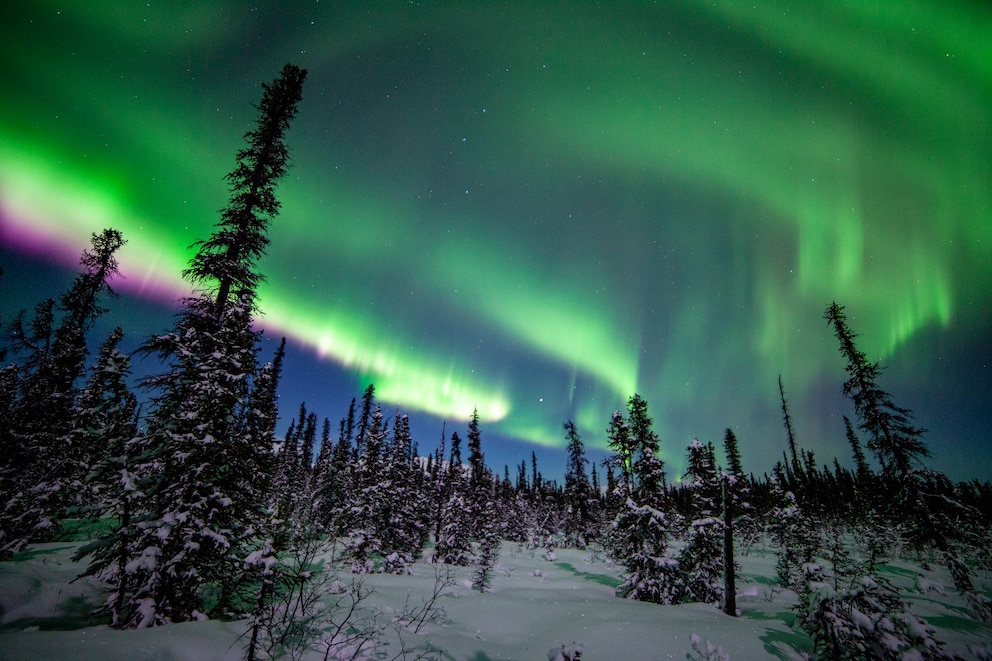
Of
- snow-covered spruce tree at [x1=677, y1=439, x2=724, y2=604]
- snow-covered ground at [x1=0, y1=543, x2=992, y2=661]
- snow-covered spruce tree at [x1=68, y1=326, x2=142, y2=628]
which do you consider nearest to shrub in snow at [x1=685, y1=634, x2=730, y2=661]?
snow-covered ground at [x1=0, y1=543, x2=992, y2=661]

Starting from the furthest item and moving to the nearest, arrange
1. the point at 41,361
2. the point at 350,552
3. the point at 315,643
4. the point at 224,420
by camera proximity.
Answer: the point at 350,552, the point at 41,361, the point at 224,420, the point at 315,643

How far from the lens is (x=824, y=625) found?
9172 mm

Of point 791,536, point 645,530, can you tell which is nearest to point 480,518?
point 645,530

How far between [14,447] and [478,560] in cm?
3022

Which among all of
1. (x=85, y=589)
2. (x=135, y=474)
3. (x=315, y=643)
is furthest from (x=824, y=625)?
(x=85, y=589)

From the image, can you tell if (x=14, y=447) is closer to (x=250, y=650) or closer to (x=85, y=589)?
(x=85, y=589)

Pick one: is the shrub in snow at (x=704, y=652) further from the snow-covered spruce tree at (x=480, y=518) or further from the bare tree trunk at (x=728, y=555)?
the snow-covered spruce tree at (x=480, y=518)

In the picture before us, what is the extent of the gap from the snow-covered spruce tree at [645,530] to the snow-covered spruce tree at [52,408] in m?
29.8

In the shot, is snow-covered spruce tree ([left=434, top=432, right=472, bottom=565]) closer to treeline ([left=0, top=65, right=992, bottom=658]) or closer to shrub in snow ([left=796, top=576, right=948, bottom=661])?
treeline ([left=0, top=65, right=992, bottom=658])

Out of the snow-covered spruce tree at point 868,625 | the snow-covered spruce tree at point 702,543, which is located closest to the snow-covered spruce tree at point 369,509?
the snow-covered spruce tree at point 702,543

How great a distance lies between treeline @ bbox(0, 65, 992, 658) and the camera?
9.62m

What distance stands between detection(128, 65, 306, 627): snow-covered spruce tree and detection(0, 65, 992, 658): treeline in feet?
0.16

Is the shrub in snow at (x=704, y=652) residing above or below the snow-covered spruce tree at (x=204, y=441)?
below

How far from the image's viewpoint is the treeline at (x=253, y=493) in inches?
379
